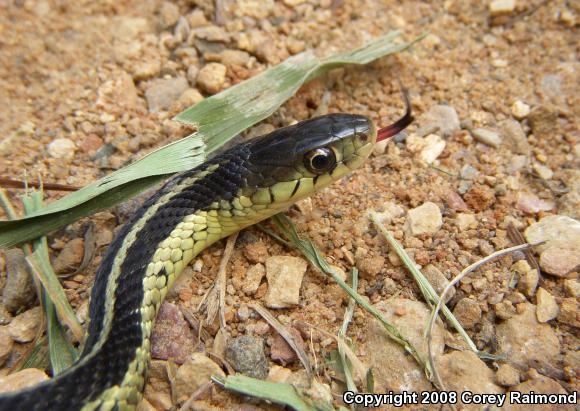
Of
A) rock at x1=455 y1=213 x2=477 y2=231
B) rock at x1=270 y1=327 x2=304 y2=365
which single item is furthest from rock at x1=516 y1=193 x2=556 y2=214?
rock at x1=270 y1=327 x2=304 y2=365

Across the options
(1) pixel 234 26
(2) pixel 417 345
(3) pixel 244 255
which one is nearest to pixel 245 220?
(3) pixel 244 255

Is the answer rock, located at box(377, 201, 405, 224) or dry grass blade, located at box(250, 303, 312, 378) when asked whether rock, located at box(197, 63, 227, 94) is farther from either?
dry grass blade, located at box(250, 303, 312, 378)

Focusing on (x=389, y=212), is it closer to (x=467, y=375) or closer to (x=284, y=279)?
(x=284, y=279)

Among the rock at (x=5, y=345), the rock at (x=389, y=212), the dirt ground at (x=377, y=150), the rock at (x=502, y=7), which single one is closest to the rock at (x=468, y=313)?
the dirt ground at (x=377, y=150)

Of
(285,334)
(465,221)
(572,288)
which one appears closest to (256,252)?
(285,334)

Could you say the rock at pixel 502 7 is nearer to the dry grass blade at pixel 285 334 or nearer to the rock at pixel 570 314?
the rock at pixel 570 314

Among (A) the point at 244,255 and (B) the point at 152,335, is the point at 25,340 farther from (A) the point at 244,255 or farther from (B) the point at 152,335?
(A) the point at 244,255
